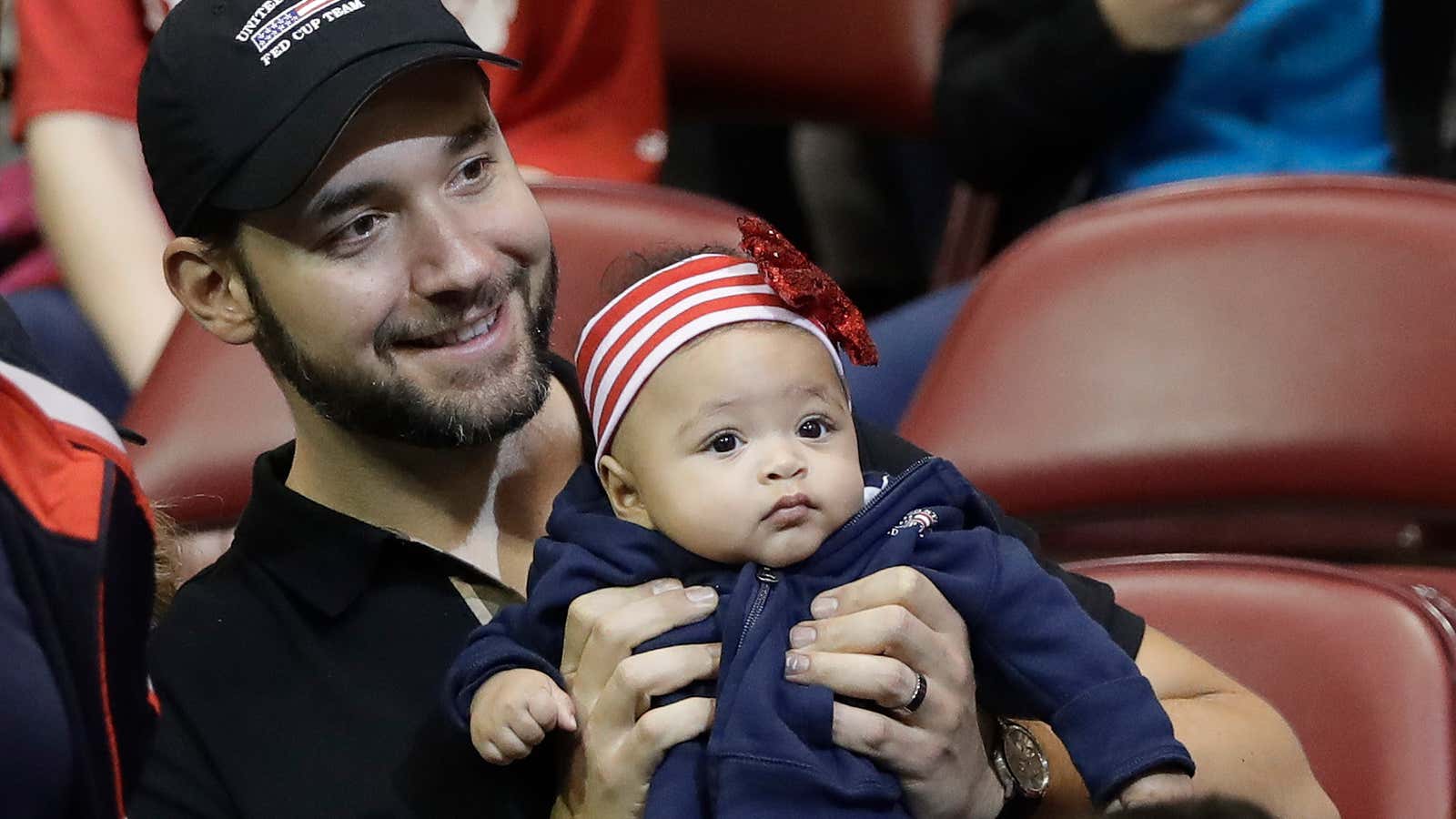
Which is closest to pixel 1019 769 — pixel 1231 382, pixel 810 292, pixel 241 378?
pixel 810 292

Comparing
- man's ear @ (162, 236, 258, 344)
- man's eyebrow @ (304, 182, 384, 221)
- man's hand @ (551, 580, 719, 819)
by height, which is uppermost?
man's eyebrow @ (304, 182, 384, 221)

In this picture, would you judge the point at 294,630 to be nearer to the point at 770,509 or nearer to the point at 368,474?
the point at 368,474

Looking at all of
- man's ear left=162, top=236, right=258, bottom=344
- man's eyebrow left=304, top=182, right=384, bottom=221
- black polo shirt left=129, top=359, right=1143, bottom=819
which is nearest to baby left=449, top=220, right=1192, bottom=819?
black polo shirt left=129, top=359, right=1143, bottom=819

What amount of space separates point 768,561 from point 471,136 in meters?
0.42

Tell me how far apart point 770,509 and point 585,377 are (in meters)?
0.25

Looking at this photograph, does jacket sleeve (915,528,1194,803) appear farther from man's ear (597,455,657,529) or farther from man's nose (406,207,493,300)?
man's nose (406,207,493,300)

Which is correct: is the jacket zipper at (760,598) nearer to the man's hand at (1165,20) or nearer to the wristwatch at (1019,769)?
the wristwatch at (1019,769)

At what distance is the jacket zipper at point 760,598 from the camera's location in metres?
1.23

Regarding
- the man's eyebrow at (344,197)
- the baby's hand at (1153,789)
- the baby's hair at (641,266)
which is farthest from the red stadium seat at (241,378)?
the baby's hand at (1153,789)

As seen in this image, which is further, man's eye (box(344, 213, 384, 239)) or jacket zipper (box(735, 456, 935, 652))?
man's eye (box(344, 213, 384, 239))

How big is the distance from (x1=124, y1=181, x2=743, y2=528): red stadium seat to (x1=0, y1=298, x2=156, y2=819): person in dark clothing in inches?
30.3

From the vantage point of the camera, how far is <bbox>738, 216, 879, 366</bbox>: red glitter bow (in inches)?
52.0

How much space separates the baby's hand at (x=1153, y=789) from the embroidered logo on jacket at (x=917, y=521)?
0.21 m

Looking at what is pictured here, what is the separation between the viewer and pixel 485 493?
5.03 ft
